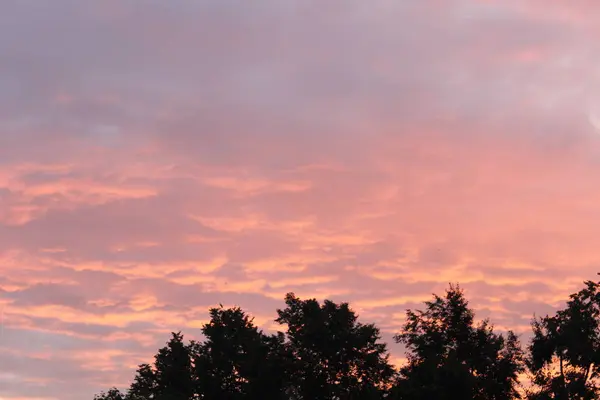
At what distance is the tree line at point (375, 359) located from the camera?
88000 mm

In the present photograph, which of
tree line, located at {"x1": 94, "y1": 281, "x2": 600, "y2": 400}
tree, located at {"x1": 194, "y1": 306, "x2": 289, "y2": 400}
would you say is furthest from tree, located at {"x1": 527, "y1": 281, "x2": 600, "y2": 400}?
tree, located at {"x1": 194, "y1": 306, "x2": 289, "y2": 400}

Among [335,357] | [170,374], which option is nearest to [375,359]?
[335,357]

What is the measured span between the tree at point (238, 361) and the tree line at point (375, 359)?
12 centimetres

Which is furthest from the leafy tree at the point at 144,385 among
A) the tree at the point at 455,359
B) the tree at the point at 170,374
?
the tree at the point at 455,359

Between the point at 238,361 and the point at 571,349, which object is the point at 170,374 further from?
the point at 571,349

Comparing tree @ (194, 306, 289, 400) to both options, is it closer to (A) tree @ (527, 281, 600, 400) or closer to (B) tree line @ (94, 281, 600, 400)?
(B) tree line @ (94, 281, 600, 400)

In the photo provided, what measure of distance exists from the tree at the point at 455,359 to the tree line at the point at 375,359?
0.35 ft

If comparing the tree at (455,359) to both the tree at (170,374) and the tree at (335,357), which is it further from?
the tree at (170,374)

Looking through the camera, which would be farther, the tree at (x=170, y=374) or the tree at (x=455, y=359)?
the tree at (x=170, y=374)

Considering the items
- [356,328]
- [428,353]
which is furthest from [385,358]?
[428,353]

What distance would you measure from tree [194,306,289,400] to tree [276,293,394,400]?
2578 millimetres

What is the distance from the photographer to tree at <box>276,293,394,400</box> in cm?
9981

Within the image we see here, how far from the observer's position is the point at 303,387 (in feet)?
328

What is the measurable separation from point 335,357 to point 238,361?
1503 centimetres
